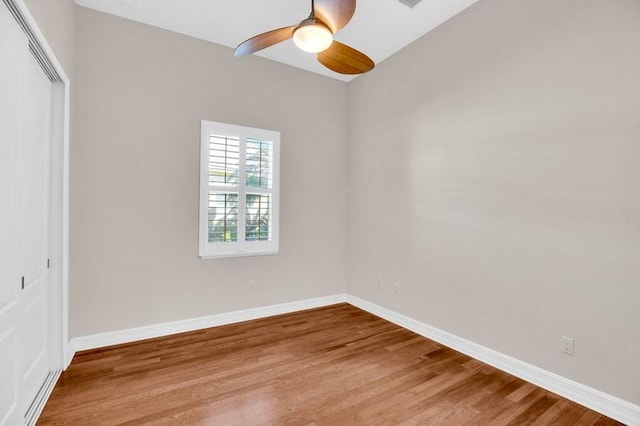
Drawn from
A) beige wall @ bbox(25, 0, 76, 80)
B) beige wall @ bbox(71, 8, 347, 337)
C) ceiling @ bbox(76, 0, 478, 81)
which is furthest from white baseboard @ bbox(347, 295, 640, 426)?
beige wall @ bbox(25, 0, 76, 80)

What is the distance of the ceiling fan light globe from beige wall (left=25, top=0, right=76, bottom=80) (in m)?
1.47

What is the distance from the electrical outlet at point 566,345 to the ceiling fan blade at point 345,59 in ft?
8.05

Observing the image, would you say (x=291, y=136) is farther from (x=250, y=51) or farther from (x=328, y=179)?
(x=250, y=51)

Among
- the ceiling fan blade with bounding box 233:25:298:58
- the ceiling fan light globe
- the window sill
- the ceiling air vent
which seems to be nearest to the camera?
the ceiling fan light globe

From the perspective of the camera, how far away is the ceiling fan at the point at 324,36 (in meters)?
1.84

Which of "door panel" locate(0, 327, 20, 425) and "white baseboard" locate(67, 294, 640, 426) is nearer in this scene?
"door panel" locate(0, 327, 20, 425)

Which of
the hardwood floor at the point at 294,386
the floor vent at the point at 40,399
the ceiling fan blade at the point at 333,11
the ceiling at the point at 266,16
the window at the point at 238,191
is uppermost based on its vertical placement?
the ceiling at the point at 266,16

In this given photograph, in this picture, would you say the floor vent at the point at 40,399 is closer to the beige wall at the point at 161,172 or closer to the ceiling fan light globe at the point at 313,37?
the beige wall at the point at 161,172

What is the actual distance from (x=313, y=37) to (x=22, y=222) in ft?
6.67

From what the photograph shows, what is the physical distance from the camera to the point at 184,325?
3.22 m

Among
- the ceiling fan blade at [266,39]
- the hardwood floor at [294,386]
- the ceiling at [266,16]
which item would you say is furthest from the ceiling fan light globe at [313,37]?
the hardwood floor at [294,386]

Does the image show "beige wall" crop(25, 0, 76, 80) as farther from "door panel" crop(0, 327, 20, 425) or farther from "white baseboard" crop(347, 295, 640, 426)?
"white baseboard" crop(347, 295, 640, 426)

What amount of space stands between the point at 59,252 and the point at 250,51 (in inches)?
84.3

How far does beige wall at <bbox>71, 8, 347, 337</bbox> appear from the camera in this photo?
2.80 meters
